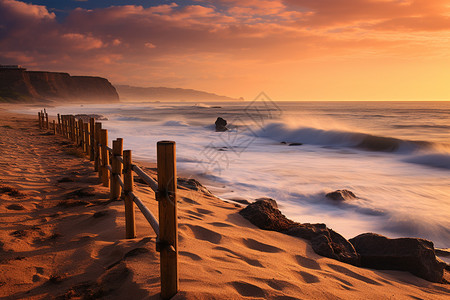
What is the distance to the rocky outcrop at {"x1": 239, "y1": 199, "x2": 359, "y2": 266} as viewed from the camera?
4.40 meters

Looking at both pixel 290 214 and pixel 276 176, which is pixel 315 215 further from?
pixel 276 176

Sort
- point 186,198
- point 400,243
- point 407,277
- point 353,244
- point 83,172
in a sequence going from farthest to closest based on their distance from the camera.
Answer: point 83,172
point 186,198
point 353,244
point 400,243
point 407,277

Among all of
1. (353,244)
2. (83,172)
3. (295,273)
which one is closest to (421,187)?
(353,244)

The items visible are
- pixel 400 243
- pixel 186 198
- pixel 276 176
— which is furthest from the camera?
pixel 276 176

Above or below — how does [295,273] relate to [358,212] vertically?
above

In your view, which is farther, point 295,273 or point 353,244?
point 353,244

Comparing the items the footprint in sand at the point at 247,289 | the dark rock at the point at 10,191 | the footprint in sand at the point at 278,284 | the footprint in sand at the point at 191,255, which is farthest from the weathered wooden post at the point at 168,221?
the dark rock at the point at 10,191

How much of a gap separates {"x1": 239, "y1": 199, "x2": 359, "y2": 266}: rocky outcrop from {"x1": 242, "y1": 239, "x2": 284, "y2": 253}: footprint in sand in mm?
643

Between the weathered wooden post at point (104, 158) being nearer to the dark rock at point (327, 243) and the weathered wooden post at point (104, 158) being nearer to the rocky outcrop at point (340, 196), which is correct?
the dark rock at point (327, 243)

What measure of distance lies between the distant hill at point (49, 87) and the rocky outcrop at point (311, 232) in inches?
4426

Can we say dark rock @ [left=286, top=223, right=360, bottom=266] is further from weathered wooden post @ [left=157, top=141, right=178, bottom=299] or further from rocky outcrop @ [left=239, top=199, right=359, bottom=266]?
weathered wooden post @ [left=157, top=141, right=178, bottom=299]

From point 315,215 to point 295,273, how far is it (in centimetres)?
450

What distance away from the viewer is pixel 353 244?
4980 mm

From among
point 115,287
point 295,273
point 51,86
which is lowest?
point 295,273
